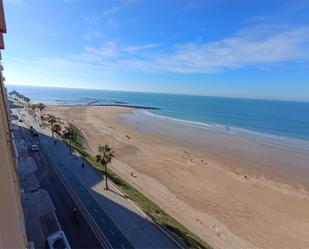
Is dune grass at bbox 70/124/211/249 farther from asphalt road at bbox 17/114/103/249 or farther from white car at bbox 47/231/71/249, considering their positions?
white car at bbox 47/231/71/249

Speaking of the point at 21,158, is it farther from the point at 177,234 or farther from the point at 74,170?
the point at 177,234

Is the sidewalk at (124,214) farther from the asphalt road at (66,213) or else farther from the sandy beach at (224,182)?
the sandy beach at (224,182)

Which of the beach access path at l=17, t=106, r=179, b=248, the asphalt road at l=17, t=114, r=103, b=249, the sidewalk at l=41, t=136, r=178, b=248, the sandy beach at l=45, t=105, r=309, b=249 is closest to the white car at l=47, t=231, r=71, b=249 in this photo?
the asphalt road at l=17, t=114, r=103, b=249

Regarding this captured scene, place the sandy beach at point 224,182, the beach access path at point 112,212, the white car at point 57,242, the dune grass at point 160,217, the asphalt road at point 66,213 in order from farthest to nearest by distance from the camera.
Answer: the sandy beach at point 224,182, the dune grass at point 160,217, the beach access path at point 112,212, the asphalt road at point 66,213, the white car at point 57,242

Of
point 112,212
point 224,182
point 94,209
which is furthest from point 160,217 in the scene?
point 224,182

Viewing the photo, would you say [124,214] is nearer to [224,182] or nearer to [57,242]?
[57,242]

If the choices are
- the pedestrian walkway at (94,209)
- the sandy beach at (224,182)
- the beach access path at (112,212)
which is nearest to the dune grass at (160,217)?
the beach access path at (112,212)

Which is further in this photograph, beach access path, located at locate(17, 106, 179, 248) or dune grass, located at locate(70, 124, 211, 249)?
dune grass, located at locate(70, 124, 211, 249)
